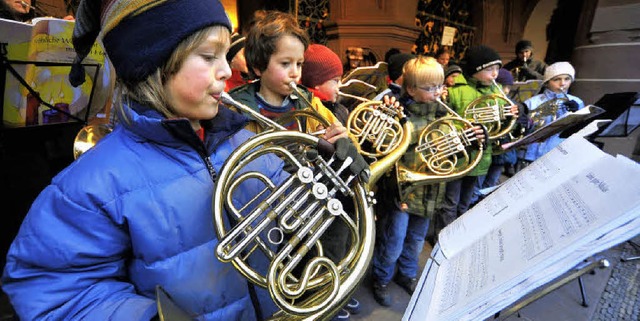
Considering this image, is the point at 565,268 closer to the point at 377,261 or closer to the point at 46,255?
the point at 46,255

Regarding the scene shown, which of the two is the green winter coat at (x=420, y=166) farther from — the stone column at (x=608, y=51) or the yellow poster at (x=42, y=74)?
the stone column at (x=608, y=51)

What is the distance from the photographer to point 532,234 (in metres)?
0.70

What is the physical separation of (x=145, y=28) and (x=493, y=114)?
2.79m

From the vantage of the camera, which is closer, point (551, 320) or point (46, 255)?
point (46, 255)

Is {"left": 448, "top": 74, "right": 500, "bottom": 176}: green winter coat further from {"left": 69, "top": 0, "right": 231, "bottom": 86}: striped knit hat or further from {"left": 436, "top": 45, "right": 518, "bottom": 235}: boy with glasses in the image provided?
{"left": 69, "top": 0, "right": 231, "bottom": 86}: striped knit hat

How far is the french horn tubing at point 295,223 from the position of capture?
821mm

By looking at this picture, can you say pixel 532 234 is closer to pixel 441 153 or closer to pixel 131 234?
pixel 131 234

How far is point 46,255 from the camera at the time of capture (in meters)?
0.71

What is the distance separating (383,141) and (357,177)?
98cm

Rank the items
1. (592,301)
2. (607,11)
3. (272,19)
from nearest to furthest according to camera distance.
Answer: (272,19) < (592,301) < (607,11)

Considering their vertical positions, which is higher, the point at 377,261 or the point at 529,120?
→ the point at 529,120

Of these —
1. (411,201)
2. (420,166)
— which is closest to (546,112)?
(420,166)

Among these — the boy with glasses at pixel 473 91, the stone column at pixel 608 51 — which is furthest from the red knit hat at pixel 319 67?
the stone column at pixel 608 51

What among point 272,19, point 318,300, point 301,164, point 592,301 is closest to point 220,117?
point 301,164
